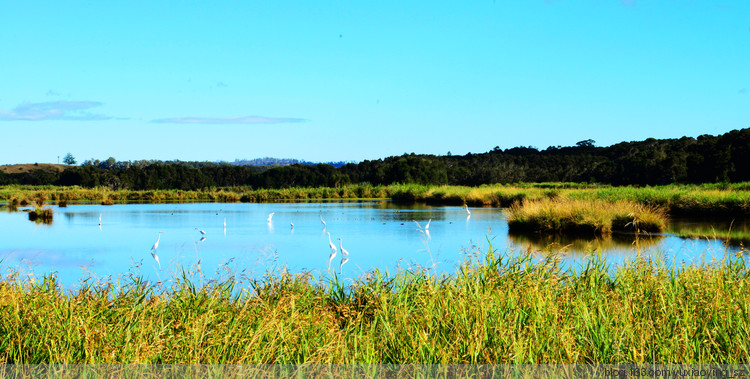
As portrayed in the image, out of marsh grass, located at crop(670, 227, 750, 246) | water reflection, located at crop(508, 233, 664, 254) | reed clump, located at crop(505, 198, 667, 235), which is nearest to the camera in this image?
water reflection, located at crop(508, 233, 664, 254)

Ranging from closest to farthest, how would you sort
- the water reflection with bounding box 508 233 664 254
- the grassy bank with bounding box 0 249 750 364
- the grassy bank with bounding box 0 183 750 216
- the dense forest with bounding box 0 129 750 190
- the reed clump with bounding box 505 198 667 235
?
the grassy bank with bounding box 0 249 750 364, the water reflection with bounding box 508 233 664 254, the reed clump with bounding box 505 198 667 235, the grassy bank with bounding box 0 183 750 216, the dense forest with bounding box 0 129 750 190

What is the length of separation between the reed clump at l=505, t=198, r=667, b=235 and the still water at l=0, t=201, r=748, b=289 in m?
0.91

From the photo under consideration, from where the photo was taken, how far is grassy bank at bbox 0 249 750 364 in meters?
3.92

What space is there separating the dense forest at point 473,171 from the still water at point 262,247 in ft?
105

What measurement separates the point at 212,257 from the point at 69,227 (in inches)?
407

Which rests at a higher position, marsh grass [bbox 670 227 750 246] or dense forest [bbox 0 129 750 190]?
dense forest [bbox 0 129 750 190]

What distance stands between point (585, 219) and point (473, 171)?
180 feet

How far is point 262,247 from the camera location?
43.9 feet

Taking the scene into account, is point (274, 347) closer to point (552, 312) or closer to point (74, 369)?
point (74, 369)

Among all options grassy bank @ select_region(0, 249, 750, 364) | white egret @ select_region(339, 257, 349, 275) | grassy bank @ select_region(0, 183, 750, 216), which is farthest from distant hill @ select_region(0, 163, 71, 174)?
grassy bank @ select_region(0, 249, 750, 364)

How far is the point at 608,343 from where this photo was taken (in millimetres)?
4012

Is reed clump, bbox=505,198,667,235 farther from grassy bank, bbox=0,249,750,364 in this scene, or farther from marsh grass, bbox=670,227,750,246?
grassy bank, bbox=0,249,750,364

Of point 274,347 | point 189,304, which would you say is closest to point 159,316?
point 189,304

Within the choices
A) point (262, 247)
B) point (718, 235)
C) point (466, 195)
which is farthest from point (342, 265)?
point (466, 195)
